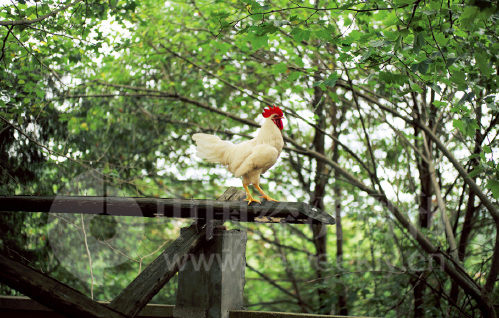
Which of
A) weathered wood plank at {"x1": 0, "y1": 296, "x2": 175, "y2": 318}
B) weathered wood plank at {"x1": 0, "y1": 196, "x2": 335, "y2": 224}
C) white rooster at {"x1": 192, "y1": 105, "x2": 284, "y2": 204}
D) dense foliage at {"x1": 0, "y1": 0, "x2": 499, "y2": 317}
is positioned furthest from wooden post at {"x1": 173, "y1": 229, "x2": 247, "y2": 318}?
dense foliage at {"x1": 0, "y1": 0, "x2": 499, "y2": 317}

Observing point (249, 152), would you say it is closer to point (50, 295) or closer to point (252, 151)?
point (252, 151)

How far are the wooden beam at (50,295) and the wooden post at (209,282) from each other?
0.53m

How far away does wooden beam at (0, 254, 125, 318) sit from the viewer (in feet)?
4.72

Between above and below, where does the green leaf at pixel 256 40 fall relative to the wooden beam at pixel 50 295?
above

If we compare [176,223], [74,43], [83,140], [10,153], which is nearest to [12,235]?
[10,153]

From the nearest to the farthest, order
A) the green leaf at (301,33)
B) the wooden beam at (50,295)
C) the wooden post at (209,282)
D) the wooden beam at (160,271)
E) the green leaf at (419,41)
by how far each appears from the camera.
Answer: the wooden beam at (50,295) < the wooden beam at (160,271) < the green leaf at (419,41) < the wooden post at (209,282) < the green leaf at (301,33)

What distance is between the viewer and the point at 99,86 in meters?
4.85

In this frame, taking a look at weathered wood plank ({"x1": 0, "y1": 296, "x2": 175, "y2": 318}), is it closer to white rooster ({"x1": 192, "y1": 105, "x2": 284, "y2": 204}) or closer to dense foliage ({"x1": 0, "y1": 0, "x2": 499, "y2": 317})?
dense foliage ({"x1": 0, "y1": 0, "x2": 499, "y2": 317})

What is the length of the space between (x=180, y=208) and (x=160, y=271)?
30 cm

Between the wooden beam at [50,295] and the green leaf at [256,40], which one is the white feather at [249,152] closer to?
the green leaf at [256,40]

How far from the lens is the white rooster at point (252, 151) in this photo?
6.58ft

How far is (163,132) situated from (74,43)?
202cm

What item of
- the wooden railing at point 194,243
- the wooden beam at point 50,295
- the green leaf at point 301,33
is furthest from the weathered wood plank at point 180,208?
the green leaf at point 301,33

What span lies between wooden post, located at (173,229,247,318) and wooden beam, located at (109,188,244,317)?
8 centimetres
